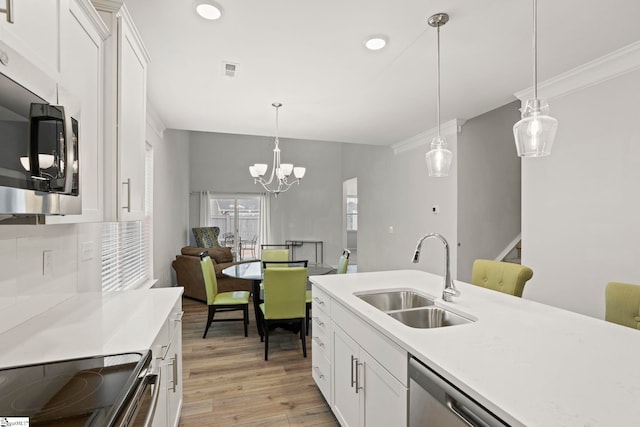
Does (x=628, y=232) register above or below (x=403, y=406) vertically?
above

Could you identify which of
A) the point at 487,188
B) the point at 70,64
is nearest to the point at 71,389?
the point at 70,64

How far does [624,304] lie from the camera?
1.57m

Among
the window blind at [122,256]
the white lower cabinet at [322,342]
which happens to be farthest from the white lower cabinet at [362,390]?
the window blind at [122,256]

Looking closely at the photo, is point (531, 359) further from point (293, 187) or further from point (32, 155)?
Result: point (293, 187)

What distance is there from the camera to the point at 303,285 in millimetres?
3115

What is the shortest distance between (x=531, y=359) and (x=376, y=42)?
2.03 m

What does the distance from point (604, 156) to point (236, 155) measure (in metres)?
6.81

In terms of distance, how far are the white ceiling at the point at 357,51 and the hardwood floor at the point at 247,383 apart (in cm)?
257

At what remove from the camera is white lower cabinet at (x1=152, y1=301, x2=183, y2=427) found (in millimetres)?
1446

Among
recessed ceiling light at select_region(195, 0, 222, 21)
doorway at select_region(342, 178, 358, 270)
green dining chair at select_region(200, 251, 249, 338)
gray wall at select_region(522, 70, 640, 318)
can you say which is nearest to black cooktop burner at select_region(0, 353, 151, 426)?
recessed ceiling light at select_region(195, 0, 222, 21)

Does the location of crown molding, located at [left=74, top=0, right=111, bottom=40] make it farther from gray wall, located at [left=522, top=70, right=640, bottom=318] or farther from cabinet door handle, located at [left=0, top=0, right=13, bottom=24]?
gray wall, located at [left=522, top=70, right=640, bottom=318]

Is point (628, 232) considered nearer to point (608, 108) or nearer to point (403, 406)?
point (608, 108)

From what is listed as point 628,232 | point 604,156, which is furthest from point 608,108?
point 628,232

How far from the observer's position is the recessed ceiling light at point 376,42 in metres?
2.15
